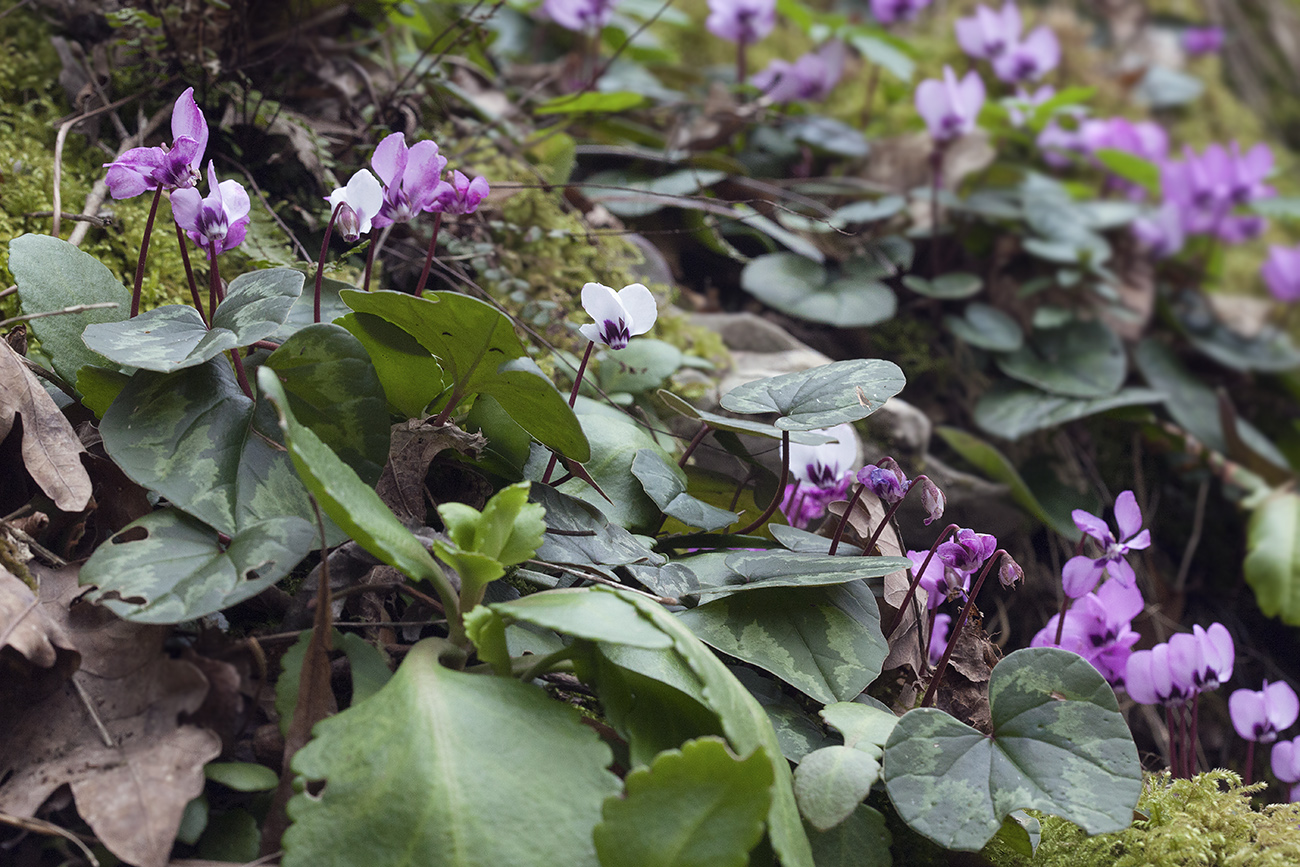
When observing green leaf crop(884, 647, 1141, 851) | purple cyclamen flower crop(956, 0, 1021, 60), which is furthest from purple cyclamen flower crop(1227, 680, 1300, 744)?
purple cyclamen flower crop(956, 0, 1021, 60)

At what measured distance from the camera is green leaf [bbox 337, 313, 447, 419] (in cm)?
97

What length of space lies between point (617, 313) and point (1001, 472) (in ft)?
4.18

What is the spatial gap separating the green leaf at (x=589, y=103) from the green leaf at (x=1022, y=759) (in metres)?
1.48

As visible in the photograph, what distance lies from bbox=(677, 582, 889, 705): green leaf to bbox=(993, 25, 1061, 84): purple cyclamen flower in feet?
7.66

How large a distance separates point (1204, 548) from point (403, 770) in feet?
7.99

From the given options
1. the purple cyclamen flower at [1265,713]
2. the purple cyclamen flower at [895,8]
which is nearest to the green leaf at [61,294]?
the purple cyclamen flower at [1265,713]

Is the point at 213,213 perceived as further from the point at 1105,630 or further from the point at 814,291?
the point at 814,291

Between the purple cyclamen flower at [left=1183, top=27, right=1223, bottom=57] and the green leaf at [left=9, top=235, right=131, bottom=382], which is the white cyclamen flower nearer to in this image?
the green leaf at [left=9, top=235, right=131, bottom=382]

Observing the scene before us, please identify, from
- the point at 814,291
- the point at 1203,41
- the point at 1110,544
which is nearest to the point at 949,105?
the point at 814,291

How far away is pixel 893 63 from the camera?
8.76ft

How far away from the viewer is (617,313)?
1027mm

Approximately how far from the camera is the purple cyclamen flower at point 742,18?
249 cm

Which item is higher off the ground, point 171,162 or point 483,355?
point 171,162

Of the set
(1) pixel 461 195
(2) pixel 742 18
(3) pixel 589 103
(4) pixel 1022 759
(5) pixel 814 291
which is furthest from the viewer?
(2) pixel 742 18
